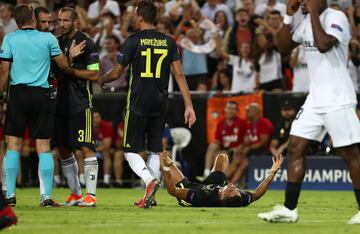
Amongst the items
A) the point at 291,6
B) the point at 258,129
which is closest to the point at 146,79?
the point at 291,6

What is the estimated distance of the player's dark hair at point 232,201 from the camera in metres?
12.0

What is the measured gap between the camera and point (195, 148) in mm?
20969

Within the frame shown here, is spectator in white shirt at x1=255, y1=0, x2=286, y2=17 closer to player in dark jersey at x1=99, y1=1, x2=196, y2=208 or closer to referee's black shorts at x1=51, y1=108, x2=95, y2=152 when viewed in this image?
player in dark jersey at x1=99, y1=1, x2=196, y2=208

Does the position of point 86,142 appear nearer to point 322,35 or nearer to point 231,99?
point 322,35

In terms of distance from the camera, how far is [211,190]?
12172 millimetres

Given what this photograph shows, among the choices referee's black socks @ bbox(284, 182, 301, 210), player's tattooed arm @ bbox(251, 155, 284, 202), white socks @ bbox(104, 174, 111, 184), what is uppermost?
referee's black socks @ bbox(284, 182, 301, 210)

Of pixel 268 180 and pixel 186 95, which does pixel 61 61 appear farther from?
pixel 268 180

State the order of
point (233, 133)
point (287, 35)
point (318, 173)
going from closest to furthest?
point (287, 35) < point (318, 173) < point (233, 133)

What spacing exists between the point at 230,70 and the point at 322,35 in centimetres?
1232

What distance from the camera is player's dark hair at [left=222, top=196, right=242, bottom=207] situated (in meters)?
12.0

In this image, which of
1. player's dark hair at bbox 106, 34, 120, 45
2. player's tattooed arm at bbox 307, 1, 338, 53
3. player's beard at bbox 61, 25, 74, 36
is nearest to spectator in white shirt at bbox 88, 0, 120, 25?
player's dark hair at bbox 106, 34, 120, 45

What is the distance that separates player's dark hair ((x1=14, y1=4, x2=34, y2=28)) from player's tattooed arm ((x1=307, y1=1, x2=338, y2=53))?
12.8 ft

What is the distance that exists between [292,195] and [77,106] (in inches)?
154

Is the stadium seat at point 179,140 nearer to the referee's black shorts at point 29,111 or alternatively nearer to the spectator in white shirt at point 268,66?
the spectator in white shirt at point 268,66
